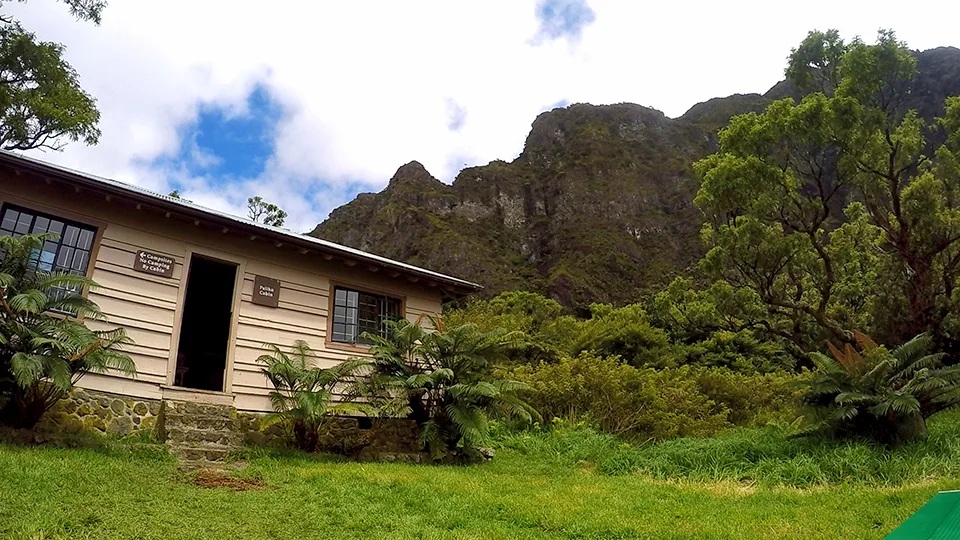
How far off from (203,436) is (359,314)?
399cm

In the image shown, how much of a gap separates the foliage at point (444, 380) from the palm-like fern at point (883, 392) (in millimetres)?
4698

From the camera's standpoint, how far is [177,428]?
8.59 m

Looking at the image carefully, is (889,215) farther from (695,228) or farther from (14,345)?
(695,228)

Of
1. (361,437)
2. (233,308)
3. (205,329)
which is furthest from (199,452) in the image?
(205,329)

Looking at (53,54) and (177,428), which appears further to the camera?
(53,54)

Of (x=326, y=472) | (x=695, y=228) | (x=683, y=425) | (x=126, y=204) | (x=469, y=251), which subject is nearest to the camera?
(x=326, y=472)

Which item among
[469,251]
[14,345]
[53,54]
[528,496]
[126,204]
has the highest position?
[469,251]

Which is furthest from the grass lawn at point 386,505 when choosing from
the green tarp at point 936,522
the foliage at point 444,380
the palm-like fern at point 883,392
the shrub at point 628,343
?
the shrub at point 628,343

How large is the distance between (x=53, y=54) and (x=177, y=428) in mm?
9621

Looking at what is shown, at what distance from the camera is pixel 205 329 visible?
15.5m

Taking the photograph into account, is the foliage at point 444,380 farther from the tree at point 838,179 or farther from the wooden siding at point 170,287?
the tree at point 838,179

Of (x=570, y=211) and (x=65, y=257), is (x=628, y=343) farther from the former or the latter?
(x=570, y=211)

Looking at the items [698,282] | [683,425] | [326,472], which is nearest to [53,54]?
[326,472]

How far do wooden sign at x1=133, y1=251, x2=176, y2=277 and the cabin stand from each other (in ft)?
0.06
